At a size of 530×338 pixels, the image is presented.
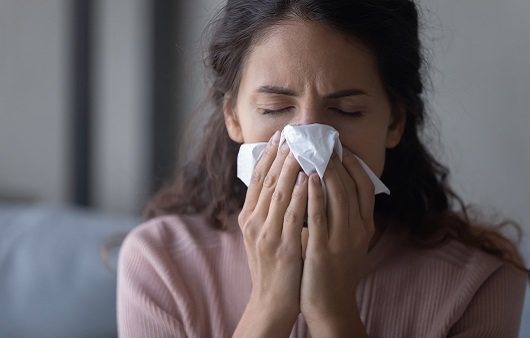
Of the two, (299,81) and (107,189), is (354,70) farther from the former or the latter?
(107,189)

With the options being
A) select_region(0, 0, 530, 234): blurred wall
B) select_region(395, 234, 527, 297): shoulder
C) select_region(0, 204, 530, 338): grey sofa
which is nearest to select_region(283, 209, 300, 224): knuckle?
select_region(395, 234, 527, 297): shoulder

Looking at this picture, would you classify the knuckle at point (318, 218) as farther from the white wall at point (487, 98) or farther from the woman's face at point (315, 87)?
the white wall at point (487, 98)

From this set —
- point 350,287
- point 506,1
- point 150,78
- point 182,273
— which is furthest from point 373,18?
point 150,78

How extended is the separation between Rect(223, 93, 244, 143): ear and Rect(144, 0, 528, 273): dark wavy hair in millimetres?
21

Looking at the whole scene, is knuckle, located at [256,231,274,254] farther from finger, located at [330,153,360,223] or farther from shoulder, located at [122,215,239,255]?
shoulder, located at [122,215,239,255]

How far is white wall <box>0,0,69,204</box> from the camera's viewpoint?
109 inches

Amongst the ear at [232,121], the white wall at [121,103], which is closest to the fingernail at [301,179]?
the ear at [232,121]

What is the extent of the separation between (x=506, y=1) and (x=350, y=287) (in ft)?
3.94

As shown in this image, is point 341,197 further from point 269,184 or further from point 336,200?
point 269,184

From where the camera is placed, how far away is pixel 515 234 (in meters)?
1.71

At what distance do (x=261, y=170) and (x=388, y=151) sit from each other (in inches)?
14.5

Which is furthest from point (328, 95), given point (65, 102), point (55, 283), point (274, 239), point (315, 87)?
point (65, 102)

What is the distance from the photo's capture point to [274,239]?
46.4 inches

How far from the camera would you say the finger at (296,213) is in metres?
1.14
